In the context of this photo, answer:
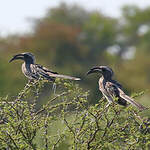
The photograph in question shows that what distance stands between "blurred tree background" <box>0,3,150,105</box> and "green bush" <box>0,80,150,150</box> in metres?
27.8

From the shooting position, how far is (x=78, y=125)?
301 inches

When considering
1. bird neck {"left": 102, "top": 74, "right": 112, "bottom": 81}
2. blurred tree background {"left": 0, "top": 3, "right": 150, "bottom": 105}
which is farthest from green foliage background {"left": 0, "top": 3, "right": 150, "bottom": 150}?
bird neck {"left": 102, "top": 74, "right": 112, "bottom": 81}

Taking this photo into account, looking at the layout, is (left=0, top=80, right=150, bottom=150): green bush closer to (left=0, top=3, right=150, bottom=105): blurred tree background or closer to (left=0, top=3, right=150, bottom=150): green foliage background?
(left=0, top=3, right=150, bottom=150): green foliage background

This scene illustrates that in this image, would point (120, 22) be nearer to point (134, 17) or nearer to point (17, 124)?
point (134, 17)

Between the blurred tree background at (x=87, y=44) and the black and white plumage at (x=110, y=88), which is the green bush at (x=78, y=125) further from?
the blurred tree background at (x=87, y=44)

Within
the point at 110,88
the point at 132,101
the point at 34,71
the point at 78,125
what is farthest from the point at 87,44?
the point at 78,125

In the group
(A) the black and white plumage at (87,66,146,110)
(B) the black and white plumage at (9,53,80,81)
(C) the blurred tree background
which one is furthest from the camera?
(C) the blurred tree background

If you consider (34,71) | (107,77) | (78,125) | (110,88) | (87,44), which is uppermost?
(87,44)

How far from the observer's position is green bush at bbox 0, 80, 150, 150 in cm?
732

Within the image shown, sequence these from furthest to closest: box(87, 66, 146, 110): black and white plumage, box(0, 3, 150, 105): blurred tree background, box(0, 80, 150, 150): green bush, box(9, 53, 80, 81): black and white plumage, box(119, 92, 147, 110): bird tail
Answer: box(0, 3, 150, 105): blurred tree background, box(9, 53, 80, 81): black and white plumage, box(87, 66, 146, 110): black and white plumage, box(119, 92, 147, 110): bird tail, box(0, 80, 150, 150): green bush

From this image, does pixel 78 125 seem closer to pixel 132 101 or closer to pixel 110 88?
pixel 132 101

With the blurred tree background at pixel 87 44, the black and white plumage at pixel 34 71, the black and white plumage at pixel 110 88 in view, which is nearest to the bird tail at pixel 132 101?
the black and white plumage at pixel 110 88

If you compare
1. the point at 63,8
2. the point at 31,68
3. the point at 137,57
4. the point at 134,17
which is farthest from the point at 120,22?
the point at 31,68

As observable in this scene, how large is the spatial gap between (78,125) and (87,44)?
49678 millimetres
